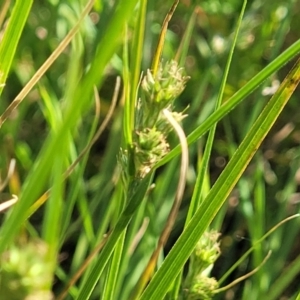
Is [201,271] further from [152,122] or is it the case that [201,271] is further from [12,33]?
[12,33]

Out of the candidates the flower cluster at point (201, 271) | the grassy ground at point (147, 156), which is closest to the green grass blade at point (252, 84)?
the grassy ground at point (147, 156)

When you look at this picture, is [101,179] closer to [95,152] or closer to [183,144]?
[95,152]

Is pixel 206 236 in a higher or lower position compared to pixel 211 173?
higher

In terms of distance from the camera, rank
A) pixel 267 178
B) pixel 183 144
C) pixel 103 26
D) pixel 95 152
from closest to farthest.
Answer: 1. pixel 183 144
2. pixel 103 26
3. pixel 267 178
4. pixel 95 152

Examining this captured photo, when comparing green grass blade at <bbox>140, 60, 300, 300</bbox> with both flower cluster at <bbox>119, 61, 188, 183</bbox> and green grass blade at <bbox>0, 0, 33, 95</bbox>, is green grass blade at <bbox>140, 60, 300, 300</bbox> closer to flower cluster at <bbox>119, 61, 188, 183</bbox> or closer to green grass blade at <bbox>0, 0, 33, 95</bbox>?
flower cluster at <bbox>119, 61, 188, 183</bbox>

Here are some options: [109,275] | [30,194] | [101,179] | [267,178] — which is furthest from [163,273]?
[267,178]

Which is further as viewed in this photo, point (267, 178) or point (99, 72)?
point (267, 178)

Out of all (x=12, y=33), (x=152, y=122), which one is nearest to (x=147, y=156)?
(x=152, y=122)
